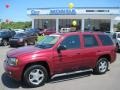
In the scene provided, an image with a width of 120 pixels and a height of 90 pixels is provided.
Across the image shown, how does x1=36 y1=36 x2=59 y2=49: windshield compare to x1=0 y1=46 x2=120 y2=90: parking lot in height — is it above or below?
above

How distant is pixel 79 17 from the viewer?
5828 centimetres

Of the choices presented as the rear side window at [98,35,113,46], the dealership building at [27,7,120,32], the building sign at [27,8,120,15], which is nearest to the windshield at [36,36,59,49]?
the rear side window at [98,35,113,46]

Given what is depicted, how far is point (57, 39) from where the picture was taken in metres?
9.05

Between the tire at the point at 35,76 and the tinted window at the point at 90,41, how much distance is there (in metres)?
2.12

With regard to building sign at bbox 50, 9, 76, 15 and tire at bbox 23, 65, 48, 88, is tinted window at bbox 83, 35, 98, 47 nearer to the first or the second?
tire at bbox 23, 65, 48, 88

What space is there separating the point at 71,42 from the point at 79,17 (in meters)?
49.5

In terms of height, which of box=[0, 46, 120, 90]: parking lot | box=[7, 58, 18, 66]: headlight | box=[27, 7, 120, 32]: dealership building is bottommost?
box=[0, 46, 120, 90]: parking lot

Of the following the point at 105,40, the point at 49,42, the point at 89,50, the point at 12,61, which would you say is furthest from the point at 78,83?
the point at 105,40

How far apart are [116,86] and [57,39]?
2.53 meters

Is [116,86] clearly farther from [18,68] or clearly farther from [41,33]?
[41,33]

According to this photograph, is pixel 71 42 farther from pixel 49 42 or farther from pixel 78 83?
pixel 78 83

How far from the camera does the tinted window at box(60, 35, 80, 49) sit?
9102mm

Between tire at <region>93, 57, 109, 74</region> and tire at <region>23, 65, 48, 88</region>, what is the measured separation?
8.30ft

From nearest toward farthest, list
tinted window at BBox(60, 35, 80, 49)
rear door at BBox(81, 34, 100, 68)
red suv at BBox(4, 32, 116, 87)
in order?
1. red suv at BBox(4, 32, 116, 87)
2. tinted window at BBox(60, 35, 80, 49)
3. rear door at BBox(81, 34, 100, 68)
